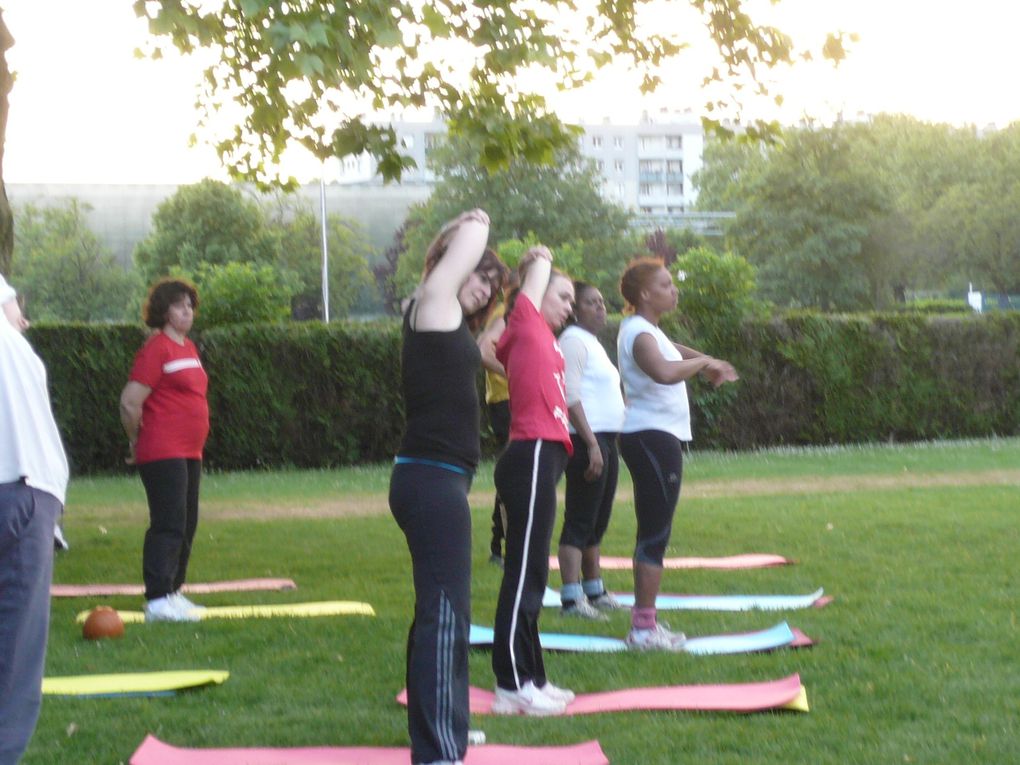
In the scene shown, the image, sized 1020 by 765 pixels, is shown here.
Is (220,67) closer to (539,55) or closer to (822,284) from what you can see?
(539,55)

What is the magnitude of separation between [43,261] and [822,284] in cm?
3488

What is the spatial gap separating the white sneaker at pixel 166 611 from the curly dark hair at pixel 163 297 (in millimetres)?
1620

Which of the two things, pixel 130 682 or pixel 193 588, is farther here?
pixel 193 588

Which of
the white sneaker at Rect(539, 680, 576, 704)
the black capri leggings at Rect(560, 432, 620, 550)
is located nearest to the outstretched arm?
the black capri leggings at Rect(560, 432, 620, 550)

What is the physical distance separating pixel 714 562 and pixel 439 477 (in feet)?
20.6

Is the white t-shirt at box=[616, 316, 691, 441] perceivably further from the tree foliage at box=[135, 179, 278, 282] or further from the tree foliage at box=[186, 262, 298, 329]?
the tree foliage at box=[135, 179, 278, 282]

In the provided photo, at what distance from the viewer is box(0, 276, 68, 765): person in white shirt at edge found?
4176mm

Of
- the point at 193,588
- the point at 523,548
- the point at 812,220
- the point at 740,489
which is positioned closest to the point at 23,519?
the point at 523,548

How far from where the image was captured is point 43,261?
2522 inches

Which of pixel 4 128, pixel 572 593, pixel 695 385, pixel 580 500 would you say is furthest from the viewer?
pixel 695 385

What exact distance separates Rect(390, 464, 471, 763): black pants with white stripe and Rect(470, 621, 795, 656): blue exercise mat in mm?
2255

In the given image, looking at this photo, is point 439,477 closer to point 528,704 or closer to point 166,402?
point 528,704

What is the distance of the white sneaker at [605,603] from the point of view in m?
8.61

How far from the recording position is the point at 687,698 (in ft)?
20.0
